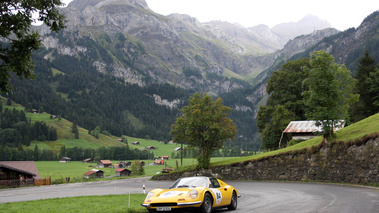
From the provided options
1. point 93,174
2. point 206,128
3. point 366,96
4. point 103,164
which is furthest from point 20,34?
point 103,164

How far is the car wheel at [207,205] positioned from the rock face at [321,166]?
17899mm

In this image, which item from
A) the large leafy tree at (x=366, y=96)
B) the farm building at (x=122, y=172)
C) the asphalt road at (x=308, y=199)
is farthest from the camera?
the farm building at (x=122, y=172)

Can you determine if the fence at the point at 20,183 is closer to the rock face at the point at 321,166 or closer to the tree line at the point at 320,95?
the rock face at the point at 321,166

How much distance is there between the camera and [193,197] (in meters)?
12.0

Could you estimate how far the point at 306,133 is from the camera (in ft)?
178

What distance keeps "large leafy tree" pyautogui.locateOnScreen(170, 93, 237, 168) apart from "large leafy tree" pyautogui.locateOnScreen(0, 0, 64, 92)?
34.9 metres

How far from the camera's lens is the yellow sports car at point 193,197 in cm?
1180

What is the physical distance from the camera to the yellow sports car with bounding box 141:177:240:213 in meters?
11.8

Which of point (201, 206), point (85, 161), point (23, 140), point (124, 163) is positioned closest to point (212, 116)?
point (201, 206)

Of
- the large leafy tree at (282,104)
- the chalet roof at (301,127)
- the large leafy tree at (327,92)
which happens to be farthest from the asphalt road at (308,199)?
the large leafy tree at (282,104)

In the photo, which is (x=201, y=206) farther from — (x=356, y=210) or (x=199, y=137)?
(x=199, y=137)

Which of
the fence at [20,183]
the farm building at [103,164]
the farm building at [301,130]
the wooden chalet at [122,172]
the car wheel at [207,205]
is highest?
the farm building at [301,130]

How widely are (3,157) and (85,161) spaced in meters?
38.0

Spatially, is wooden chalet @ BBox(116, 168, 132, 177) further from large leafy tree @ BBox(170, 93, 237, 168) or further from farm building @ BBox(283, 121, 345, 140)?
farm building @ BBox(283, 121, 345, 140)
